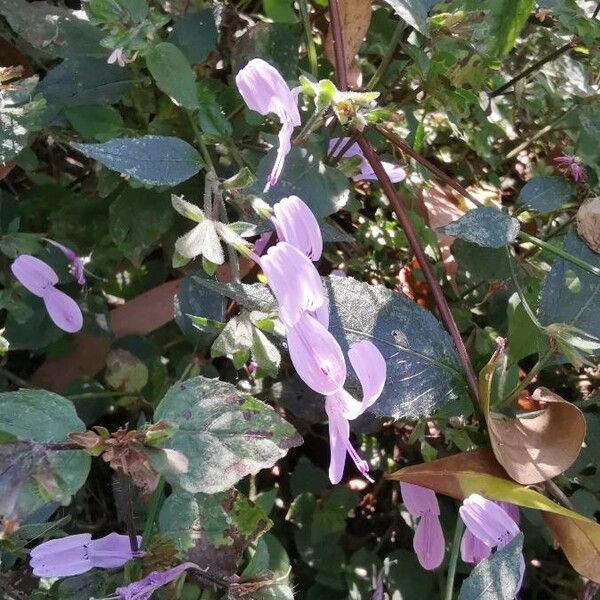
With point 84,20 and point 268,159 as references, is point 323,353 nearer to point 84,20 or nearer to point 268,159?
point 268,159

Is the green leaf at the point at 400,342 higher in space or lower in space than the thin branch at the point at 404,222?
lower

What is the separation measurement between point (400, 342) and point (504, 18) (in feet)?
1.43

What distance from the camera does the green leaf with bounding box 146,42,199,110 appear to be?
0.83m

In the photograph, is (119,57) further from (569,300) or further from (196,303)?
(569,300)

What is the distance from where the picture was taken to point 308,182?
833 millimetres

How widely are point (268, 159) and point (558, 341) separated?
34 cm

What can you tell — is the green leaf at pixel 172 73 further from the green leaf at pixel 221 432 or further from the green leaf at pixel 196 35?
the green leaf at pixel 221 432

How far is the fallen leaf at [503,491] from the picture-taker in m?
0.72

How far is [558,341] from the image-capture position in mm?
734

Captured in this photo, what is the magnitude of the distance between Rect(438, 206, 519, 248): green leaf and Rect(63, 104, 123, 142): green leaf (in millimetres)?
426

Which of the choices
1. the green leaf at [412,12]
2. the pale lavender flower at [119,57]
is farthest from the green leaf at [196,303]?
the green leaf at [412,12]

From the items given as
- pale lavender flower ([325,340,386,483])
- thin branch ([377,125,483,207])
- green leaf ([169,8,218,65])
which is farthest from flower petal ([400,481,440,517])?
green leaf ([169,8,218,65])

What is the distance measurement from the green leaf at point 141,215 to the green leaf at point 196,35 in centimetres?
18

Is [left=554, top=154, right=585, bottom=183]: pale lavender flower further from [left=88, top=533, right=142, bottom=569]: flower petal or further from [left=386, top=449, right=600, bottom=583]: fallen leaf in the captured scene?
[left=88, top=533, right=142, bottom=569]: flower petal
